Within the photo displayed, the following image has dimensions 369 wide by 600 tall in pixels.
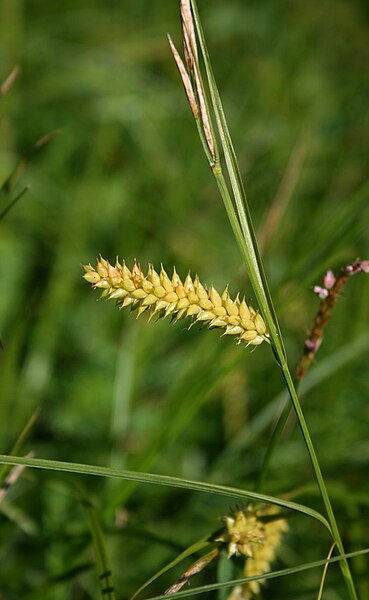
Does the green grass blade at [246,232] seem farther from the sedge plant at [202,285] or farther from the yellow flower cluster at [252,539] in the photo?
the yellow flower cluster at [252,539]

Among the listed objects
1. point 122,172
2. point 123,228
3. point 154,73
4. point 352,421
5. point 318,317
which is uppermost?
point 154,73

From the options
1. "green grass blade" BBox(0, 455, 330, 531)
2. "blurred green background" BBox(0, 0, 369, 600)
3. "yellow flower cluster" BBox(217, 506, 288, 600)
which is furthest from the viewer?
"blurred green background" BBox(0, 0, 369, 600)

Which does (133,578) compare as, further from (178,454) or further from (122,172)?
(122,172)

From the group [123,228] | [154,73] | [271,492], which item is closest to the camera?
[271,492]

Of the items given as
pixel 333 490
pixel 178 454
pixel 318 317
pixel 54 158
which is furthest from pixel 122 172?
pixel 318 317

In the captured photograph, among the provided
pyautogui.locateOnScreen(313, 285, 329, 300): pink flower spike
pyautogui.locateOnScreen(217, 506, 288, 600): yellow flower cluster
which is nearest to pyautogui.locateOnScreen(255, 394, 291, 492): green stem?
pyautogui.locateOnScreen(217, 506, 288, 600): yellow flower cluster

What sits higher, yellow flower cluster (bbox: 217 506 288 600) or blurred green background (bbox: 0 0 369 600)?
blurred green background (bbox: 0 0 369 600)

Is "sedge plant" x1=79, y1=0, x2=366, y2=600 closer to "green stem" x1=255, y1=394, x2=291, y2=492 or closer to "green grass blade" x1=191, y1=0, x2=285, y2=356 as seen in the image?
"green grass blade" x1=191, y1=0, x2=285, y2=356
